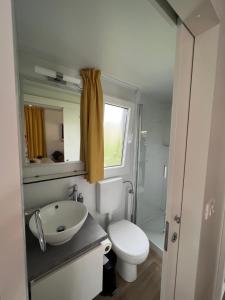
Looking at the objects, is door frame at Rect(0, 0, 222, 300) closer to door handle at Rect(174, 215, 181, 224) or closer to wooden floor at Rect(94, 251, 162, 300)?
door handle at Rect(174, 215, 181, 224)

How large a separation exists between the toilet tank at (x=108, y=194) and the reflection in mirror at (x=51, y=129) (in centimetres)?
46

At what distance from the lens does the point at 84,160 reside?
1635 mm

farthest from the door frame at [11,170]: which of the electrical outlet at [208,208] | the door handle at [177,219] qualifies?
the electrical outlet at [208,208]

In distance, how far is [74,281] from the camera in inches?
41.4

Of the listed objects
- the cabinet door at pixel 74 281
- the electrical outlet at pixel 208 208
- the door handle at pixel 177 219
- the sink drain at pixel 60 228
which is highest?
the electrical outlet at pixel 208 208

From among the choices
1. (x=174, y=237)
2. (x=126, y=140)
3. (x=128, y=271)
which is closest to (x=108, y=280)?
(x=128, y=271)

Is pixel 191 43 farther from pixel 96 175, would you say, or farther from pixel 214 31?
pixel 96 175

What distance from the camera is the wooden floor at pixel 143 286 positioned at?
1.47m

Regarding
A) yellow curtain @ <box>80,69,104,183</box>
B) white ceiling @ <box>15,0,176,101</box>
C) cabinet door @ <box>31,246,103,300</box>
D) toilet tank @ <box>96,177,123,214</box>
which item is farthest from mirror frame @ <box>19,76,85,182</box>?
cabinet door @ <box>31,246,103,300</box>

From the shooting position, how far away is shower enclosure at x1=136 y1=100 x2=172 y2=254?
2295mm

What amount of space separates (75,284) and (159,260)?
1.30 meters

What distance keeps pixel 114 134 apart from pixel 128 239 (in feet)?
4.20

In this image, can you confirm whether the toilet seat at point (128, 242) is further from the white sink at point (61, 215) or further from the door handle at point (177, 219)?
the door handle at point (177, 219)

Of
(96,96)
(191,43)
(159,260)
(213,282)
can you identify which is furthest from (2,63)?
(159,260)
